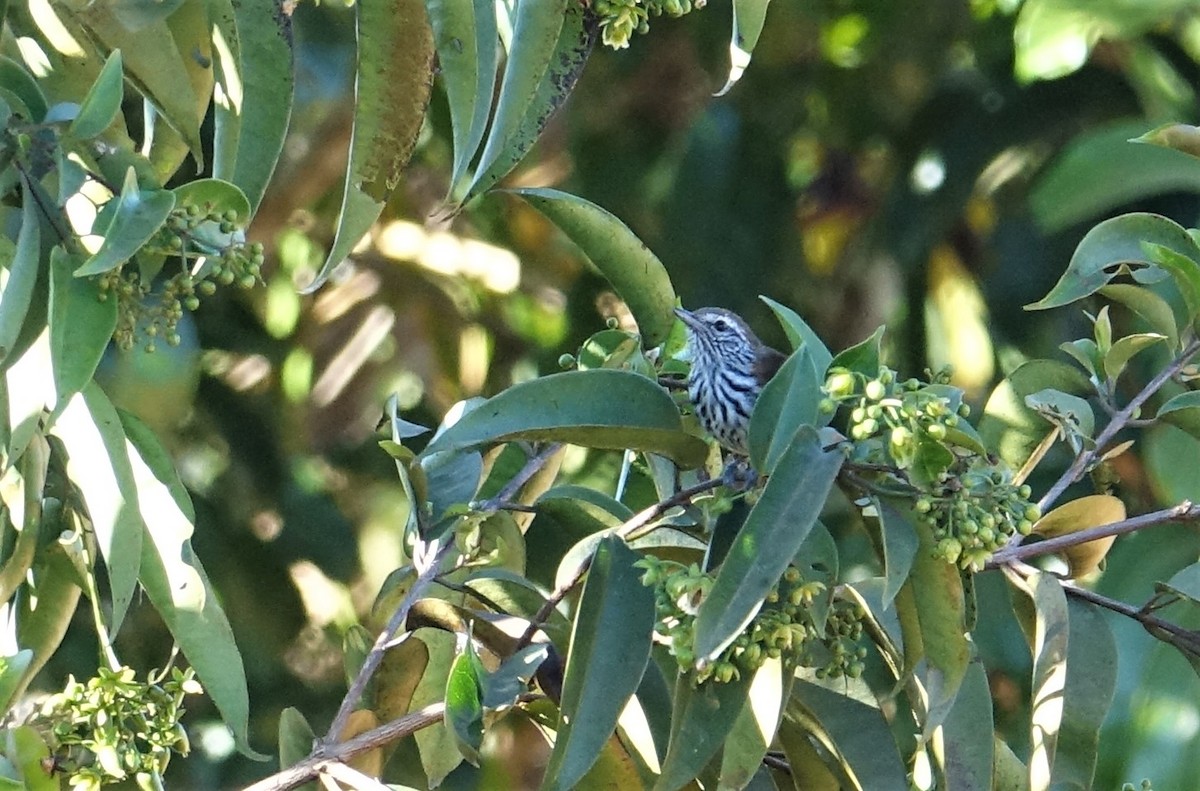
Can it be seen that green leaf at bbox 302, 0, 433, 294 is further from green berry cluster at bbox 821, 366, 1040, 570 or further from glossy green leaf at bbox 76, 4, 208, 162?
green berry cluster at bbox 821, 366, 1040, 570

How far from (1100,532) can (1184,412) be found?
0.77 ft

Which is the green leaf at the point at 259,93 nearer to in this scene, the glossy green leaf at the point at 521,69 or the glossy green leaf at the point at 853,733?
the glossy green leaf at the point at 521,69

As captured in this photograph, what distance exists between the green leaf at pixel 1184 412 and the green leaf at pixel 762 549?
0.56 meters

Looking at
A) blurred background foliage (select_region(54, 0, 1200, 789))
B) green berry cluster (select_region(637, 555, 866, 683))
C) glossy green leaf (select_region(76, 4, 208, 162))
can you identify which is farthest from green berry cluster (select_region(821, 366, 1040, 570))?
blurred background foliage (select_region(54, 0, 1200, 789))

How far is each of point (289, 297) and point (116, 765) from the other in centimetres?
193

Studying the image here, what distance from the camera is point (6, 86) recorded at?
4.20 ft

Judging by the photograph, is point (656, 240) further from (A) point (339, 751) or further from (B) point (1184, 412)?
(A) point (339, 751)

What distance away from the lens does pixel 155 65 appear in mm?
1377

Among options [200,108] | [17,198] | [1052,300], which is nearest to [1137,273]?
[1052,300]

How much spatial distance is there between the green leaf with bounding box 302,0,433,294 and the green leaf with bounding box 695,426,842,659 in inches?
18.4

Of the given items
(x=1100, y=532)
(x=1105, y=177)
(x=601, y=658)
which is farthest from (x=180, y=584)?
(x=1105, y=177)

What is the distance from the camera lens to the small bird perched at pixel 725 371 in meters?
2.14

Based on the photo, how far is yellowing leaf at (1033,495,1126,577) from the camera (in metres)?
1.54

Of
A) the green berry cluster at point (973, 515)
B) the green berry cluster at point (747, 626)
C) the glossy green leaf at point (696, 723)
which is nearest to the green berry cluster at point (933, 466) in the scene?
the green berry cluster at point (973, 515)
